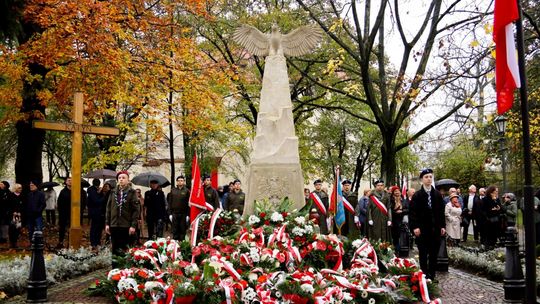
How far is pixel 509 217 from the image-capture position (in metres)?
14.5

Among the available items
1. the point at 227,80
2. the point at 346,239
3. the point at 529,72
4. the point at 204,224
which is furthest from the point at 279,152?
the point at 227,80

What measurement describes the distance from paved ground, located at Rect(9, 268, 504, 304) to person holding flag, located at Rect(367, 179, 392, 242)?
2.93m

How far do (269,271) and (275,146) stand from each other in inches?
171

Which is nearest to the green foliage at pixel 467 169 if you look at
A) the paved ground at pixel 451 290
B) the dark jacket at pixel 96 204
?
the dark jacket at pixel 96 204

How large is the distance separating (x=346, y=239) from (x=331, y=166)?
23.1m

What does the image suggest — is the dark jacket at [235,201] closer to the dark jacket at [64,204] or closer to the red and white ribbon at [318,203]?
the red and white ribbon at [318,203]

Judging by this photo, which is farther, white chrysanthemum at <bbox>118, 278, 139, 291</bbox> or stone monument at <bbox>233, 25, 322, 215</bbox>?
stone monument at <bbox>233, 25, 322, 215</bbox>

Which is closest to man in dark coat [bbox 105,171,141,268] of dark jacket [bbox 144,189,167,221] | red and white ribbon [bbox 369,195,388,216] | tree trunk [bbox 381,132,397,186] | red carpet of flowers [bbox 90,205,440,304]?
red carpet of flowers [bbox 90,205,440,304]

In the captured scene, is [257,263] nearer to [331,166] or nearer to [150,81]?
[150,81]

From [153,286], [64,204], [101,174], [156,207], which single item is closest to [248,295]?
[153,286]

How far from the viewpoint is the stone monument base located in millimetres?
11719

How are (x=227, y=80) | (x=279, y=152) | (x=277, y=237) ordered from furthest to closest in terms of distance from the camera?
(x=227, y=80), (x=279, y=152), (x=277, y=237)

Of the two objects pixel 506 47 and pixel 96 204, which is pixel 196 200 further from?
pixel 506 47

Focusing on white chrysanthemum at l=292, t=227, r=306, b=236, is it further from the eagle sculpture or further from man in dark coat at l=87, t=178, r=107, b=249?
man in dark coat at l=87, t=178, r=107, b=249
